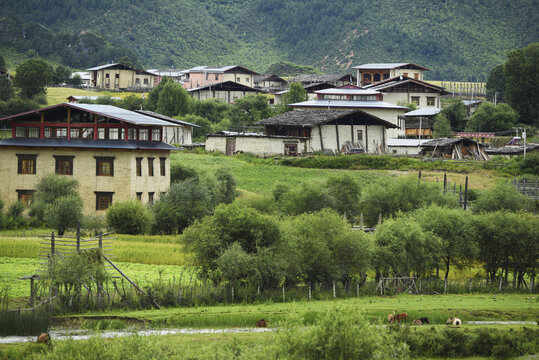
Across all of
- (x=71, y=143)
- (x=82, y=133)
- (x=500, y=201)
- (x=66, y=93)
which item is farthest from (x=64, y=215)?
(x=66, y=93)

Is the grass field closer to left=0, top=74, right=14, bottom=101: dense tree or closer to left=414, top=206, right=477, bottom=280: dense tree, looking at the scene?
left=0, top=74, right=14, bottom=101: dense tree

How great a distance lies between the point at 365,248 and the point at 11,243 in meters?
20.2

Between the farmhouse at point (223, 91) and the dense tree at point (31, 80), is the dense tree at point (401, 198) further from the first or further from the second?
the farmhouse at point (223, 91)

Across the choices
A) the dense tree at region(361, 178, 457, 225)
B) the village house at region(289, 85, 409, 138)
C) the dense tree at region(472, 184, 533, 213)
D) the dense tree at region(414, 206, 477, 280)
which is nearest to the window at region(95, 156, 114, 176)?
the dense tree at region(361, 178, 457, 225)

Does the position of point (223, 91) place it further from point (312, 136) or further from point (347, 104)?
point (312, 136)

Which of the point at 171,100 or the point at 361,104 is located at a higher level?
the point at 171,100

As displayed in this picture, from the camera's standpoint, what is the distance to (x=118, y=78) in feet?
503

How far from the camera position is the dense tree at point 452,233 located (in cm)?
4872

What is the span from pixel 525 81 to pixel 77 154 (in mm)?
77106

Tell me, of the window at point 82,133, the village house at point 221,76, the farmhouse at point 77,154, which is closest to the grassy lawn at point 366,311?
the farmhouse at point 77,154

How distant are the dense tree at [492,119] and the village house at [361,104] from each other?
32.1ft

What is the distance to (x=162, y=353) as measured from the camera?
1036 inches

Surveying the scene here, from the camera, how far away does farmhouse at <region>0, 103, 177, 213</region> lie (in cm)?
6562

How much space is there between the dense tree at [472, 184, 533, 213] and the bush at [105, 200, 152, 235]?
23044mm
